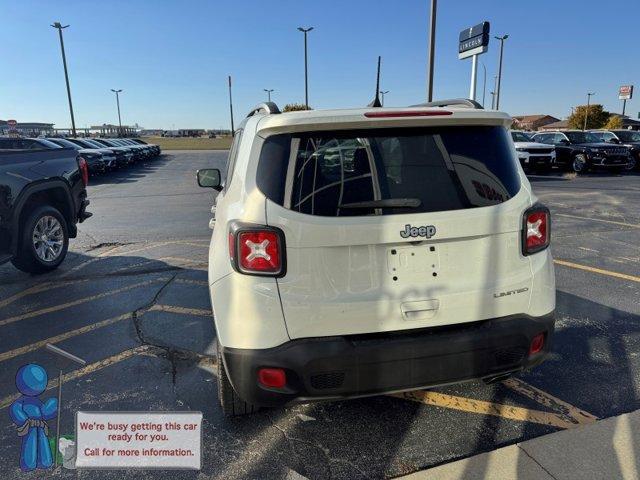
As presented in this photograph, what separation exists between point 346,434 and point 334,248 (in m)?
1.20

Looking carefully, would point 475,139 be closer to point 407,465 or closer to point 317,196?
point 317,196

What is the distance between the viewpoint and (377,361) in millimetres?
2172

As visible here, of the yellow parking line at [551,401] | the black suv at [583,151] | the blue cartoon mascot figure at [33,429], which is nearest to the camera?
the blue cartoon mascot figure at [33,429]

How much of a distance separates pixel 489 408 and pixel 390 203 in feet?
5.17

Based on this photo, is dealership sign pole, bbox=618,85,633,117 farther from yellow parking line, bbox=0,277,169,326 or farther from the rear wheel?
yellow parking line, bbox=0,277,169,326

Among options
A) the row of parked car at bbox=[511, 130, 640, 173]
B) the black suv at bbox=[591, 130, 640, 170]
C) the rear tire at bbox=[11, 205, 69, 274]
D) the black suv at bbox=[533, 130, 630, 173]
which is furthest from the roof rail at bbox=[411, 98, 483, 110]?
the black suv at bbox=[591, 130, 640, 170]

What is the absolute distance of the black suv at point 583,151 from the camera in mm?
18359

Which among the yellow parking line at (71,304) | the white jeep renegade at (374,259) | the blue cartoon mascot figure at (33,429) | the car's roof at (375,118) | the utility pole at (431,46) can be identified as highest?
the utility pole at (431,46)

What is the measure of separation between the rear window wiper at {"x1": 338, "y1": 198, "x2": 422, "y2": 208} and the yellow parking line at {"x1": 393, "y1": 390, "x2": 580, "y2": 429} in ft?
4.72

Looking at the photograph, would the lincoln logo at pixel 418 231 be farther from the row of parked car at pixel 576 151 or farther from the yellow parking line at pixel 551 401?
the row of parked car at pixel 576 151

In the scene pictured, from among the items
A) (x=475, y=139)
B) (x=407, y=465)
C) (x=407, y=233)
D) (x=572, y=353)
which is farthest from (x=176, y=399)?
(x=572, y=353)

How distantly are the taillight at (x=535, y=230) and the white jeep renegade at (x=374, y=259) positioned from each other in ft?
0.04

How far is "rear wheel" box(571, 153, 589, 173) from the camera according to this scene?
1881cm

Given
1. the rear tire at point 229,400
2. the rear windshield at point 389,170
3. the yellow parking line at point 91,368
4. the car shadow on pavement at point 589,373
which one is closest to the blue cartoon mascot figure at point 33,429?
the yellow parking line at point 91,368
